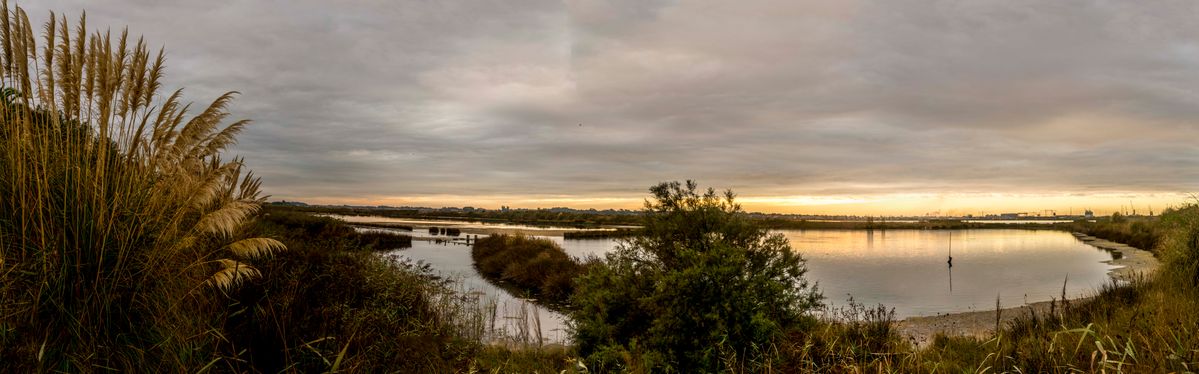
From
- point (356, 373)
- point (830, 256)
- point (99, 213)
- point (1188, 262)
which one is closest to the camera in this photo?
point (99, 213)

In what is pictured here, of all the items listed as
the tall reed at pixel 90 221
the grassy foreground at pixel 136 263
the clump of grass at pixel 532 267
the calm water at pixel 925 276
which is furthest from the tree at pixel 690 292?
the clump of grass at pixel 532 267

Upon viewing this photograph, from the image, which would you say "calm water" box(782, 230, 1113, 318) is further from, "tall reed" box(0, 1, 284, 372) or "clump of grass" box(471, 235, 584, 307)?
"tall reed" box(0, 1, 284, 372)

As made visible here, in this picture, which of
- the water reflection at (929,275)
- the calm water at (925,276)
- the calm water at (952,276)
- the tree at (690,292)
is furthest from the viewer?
the calm water at (952,276)

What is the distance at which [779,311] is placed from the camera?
805 centimetres

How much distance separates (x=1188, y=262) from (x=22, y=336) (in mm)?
18987

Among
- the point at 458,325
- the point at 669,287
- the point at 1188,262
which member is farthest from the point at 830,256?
the point at 669,287

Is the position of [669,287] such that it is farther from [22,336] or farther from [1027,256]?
[1027,256]

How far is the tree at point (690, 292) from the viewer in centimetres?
750

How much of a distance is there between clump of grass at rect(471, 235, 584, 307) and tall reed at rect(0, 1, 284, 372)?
15.6 meters

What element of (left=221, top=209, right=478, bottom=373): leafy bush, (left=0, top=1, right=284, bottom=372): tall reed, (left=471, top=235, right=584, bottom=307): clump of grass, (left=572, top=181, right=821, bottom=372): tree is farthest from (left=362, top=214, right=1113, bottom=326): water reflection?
(left=0, top=1, right=284, bottom=372): tall reed

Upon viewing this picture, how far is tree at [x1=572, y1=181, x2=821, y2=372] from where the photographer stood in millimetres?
7500

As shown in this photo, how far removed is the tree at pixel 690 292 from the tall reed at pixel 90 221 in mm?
4694

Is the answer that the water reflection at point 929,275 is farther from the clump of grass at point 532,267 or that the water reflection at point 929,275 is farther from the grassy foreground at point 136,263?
the grassy foreground at point 136,263

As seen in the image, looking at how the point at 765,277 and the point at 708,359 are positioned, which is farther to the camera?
the point at 765,277
